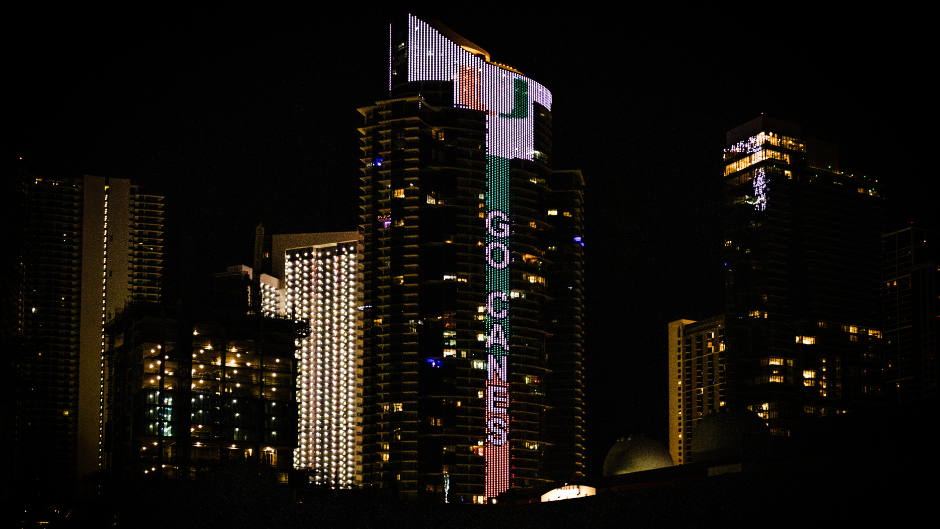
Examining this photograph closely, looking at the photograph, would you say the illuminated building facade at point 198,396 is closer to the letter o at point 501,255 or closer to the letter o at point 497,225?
the letter o at point 501,255

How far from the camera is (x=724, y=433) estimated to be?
12488 cm

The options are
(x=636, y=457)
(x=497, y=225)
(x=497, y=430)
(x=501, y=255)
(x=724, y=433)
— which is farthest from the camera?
(x=497, y=225)

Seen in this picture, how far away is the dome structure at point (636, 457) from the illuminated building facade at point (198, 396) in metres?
42.2

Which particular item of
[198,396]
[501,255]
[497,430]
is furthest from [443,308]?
[198,396]

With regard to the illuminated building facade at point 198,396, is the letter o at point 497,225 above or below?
above

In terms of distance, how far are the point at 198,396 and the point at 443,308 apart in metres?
39.1

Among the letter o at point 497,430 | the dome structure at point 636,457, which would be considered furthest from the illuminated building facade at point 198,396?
the dome structure at point 636,457

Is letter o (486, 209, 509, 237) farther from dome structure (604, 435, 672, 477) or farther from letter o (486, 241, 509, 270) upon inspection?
dome structure (604, 435, 672, 477)

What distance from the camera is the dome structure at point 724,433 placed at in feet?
400

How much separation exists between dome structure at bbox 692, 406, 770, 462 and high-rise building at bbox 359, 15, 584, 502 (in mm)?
55710

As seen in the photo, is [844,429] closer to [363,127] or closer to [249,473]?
[249,473]

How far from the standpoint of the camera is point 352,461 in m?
189

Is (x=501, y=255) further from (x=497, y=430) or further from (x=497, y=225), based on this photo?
(x=497, y=430)

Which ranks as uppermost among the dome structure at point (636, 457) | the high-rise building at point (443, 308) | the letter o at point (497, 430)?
the high-rise building at point (443, 308)
